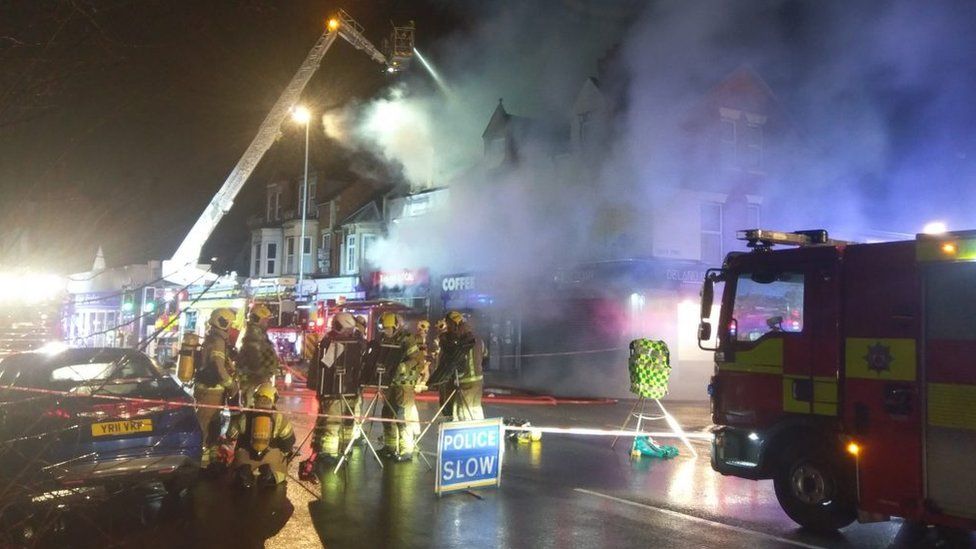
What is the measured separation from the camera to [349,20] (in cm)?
2009

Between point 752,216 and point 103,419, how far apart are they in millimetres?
16415

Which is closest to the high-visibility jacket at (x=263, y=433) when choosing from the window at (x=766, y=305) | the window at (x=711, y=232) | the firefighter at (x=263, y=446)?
the firefighter at (x=263, y=446)

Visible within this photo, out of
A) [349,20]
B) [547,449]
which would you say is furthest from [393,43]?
[547,449]

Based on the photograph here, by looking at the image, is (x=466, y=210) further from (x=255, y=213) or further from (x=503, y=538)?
(x=255, y=213)

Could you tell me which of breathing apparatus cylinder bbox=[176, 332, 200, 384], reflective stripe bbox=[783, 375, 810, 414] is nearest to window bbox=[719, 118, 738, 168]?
reflective stripe bbox=[783, 375, 810, 414]

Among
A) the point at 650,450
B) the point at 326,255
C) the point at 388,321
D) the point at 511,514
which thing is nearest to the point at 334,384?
the point at 388,321

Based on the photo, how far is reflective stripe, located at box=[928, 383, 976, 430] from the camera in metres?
4.58

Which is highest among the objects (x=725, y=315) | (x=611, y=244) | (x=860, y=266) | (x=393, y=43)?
(x=393, y=43)

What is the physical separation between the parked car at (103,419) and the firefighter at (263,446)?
0.58 meters

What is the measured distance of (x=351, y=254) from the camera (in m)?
27.7

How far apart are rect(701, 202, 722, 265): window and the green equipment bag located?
32.1ft

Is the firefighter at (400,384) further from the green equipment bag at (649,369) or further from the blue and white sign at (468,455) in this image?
the green equipment bag at (649,369)

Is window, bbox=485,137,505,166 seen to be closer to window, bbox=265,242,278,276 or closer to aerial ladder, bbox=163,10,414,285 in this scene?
aerial ladder, bbox=163,10,414,285

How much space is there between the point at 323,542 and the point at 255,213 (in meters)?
32.0
